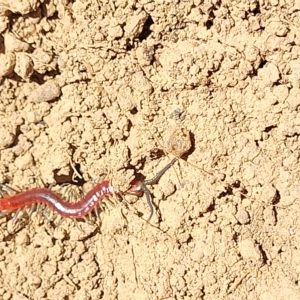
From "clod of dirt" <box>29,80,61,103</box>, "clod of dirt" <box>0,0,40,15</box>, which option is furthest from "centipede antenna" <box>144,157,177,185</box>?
"clod of dirt" <box>0,0,40,15</box>

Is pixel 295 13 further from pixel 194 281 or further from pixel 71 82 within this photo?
pixel 194 281

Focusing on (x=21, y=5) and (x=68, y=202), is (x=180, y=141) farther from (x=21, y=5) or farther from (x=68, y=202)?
(x=21, y=5)

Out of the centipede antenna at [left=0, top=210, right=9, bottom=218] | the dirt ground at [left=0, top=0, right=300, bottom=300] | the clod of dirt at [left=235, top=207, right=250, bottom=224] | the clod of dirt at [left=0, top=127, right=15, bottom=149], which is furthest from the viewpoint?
the centipede antenna at [left=0, top=210, right=9, bottom=218]

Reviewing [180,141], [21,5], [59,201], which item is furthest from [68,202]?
[21,5]

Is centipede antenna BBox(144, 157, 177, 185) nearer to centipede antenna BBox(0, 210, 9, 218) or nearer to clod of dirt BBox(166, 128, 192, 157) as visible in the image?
clod of dirt BBox(166, 128, 192, 157)

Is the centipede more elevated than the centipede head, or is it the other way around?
the centipede

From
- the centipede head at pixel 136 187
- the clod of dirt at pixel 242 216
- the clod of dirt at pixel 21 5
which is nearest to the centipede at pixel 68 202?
the centipede head at pixel 136 187
